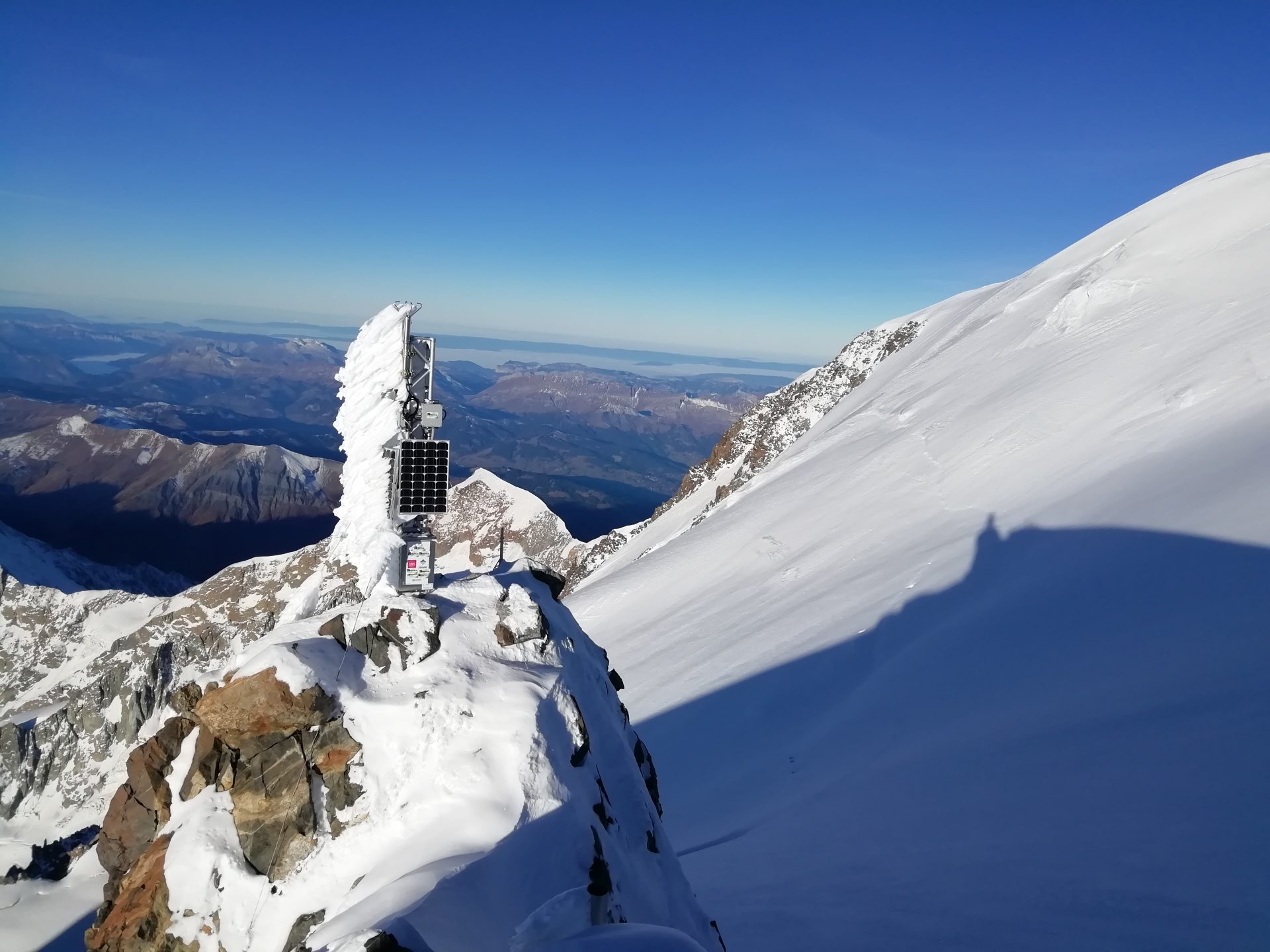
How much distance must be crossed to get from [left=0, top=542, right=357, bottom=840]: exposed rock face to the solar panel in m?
31.0

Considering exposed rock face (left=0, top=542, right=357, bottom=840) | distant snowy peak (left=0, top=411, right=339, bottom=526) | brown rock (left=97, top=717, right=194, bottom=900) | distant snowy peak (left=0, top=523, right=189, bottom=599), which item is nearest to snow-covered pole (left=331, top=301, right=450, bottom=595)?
brown rock (left=97, top=717, right=194, bottom=900)

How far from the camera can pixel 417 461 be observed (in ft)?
43.2

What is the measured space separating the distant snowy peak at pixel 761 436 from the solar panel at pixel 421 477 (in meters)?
41.5

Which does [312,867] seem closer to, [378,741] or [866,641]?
[378,741]

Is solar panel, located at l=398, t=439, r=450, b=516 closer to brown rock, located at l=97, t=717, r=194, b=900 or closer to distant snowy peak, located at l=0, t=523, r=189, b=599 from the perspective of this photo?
brown rock, located at l=97, t=717, r=194, b=900

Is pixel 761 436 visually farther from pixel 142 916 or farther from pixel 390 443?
pixel 142 916

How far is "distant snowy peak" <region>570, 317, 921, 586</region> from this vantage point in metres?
60.1

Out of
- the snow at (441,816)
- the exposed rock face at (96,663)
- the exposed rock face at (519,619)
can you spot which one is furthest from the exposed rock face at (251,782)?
the exposed rock face at (96,663)

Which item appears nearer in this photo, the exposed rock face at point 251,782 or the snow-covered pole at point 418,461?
the exposed rock face at point 251,782

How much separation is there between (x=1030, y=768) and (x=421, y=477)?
40.1 feet

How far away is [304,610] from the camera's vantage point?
13.2 meters

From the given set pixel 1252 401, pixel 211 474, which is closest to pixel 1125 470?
pixel 1252 401

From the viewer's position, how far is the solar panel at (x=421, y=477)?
13.1 meters

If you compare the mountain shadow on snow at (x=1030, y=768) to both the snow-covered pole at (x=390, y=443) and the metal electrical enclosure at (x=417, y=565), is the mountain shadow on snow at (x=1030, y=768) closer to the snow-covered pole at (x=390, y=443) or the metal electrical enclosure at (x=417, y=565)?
the metal electrical enclosure at (x=417, y=565)
